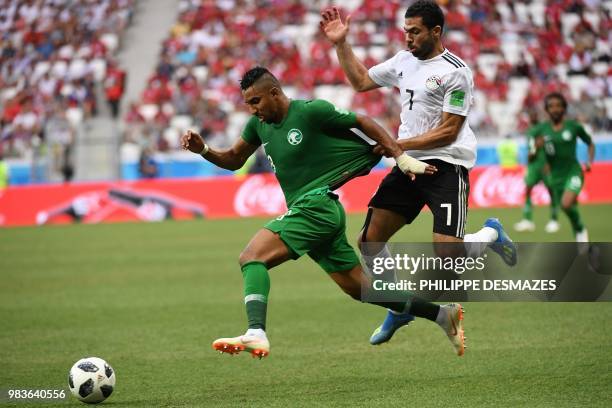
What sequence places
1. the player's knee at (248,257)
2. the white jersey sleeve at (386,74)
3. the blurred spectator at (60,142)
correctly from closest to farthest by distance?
the player's knee at (248,257) → the white jersey sleeve at (386,74) → the blurred spectator at (60,142)

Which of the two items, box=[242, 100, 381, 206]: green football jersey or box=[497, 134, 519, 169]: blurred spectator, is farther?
box=[497, 134, 519, 169]: blurred spectator

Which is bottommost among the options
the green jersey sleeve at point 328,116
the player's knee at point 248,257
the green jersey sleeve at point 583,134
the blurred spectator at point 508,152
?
the blurred spectator at point 508,152

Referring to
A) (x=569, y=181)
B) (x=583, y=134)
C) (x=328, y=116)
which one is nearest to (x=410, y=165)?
(x=328, y=116)

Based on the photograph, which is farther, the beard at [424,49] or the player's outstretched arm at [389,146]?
the beard at [424,49]

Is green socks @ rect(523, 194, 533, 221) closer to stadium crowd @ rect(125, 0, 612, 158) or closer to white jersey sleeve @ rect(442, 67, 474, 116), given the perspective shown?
stadium crowd @ rect(125, 0, 612, 158)

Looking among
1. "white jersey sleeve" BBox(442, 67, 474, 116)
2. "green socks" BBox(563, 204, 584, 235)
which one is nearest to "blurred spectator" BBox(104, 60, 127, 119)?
"green socks" BBox(563, 204, 584, 235)

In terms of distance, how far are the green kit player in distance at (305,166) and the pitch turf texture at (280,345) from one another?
89cm

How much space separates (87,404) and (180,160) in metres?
23.2

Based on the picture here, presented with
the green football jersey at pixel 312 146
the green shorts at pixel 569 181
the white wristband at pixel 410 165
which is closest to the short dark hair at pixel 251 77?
the green football jersey at pixel 312 146

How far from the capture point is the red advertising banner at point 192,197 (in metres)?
25.8

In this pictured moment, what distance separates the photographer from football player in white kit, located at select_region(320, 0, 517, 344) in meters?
7.77

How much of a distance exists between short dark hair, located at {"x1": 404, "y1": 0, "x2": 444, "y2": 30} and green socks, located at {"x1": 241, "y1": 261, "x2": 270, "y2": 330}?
8.18ft

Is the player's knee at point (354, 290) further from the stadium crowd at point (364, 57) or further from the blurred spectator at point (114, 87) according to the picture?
the blurred spectator at point (114, 87)

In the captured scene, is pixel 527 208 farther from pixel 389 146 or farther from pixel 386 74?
pixel 389 146
